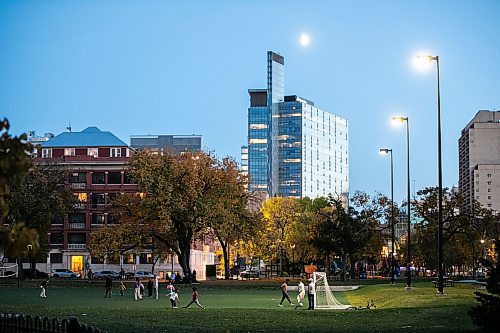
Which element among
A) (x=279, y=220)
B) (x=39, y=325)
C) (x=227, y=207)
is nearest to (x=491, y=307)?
(x=39, y=325)

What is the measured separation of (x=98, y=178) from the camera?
130 meters

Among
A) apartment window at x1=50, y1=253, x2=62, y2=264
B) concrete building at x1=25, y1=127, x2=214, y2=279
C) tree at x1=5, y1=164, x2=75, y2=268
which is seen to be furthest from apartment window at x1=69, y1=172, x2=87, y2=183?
tree at x1=5, y1=164, x2=75, y2=268

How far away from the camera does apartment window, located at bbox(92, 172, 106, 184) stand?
13025 cm

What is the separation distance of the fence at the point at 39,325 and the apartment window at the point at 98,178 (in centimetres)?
11420

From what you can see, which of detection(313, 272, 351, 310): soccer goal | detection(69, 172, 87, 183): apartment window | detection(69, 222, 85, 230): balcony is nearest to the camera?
detection(313, 272, 351, 310): soccer goal

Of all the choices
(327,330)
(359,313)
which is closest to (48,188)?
(359,313)

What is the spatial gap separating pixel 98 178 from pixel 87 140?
29.3ft

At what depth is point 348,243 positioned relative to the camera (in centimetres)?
10419

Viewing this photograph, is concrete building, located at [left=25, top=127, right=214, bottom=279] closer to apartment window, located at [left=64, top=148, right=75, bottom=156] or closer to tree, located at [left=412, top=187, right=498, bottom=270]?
apartment window, located at [left=64, top=148, right=75, bottom=156]

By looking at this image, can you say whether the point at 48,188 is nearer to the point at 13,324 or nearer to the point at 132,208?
the point at 132,208

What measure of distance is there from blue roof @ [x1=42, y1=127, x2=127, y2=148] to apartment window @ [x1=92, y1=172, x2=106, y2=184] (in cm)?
596

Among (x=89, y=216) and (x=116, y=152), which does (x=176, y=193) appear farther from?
(x=116, y=152)

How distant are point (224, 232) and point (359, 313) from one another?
5327 centimetres

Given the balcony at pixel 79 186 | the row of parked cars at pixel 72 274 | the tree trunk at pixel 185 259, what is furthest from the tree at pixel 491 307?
the balcony at pixel 79 186
